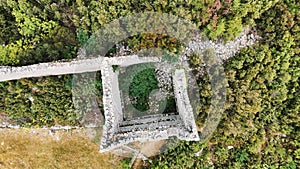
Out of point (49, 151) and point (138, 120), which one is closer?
point (138, 120)

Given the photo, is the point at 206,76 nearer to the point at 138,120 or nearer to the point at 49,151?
the point at 138,120

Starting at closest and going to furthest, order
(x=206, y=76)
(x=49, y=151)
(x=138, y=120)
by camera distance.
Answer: (x=206, y=76)
(x=138, y=120)
(x=49, y=151)

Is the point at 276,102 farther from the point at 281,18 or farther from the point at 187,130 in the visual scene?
the point at 187,130

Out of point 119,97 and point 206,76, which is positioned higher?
point 206,76

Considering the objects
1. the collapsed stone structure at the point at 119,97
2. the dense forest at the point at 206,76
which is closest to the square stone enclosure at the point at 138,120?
the collapsed stone structure at the point at 119,97

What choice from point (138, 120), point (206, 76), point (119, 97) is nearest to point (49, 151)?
point (119, 97)

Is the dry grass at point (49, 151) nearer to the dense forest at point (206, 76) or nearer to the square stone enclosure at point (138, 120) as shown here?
the dense forest at point (206, 76)
